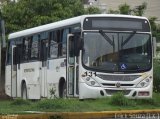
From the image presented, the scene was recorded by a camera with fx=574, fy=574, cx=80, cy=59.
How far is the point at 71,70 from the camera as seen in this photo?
2062 cm

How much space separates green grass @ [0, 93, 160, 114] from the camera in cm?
1448

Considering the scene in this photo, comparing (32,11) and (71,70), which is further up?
(32,11)

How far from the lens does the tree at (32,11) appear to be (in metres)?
35.3

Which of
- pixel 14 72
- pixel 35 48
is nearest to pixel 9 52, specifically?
pixel 14 72

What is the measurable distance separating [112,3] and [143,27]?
35.0 metres

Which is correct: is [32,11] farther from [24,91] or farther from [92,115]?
[92,115]

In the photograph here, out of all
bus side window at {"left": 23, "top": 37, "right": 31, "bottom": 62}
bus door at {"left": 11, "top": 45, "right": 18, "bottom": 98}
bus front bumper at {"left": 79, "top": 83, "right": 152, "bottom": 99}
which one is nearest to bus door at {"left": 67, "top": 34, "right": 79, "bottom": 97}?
bus front bumper at {"left": 79, "top": 83, "right": 152, "bottom": 99}

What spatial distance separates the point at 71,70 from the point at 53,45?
2279 mm

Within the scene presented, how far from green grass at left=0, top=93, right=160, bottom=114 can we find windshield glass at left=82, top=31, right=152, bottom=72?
134 cm

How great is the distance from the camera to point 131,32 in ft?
66.8

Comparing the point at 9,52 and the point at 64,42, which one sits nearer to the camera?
the point at 64,42

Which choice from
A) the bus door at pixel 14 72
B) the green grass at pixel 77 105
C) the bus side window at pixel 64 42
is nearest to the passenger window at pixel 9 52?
the bus door at pixel 14 72

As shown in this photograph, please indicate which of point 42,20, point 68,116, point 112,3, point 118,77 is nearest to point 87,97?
point 118,77

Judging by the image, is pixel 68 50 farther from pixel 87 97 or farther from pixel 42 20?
pixel 42 20
